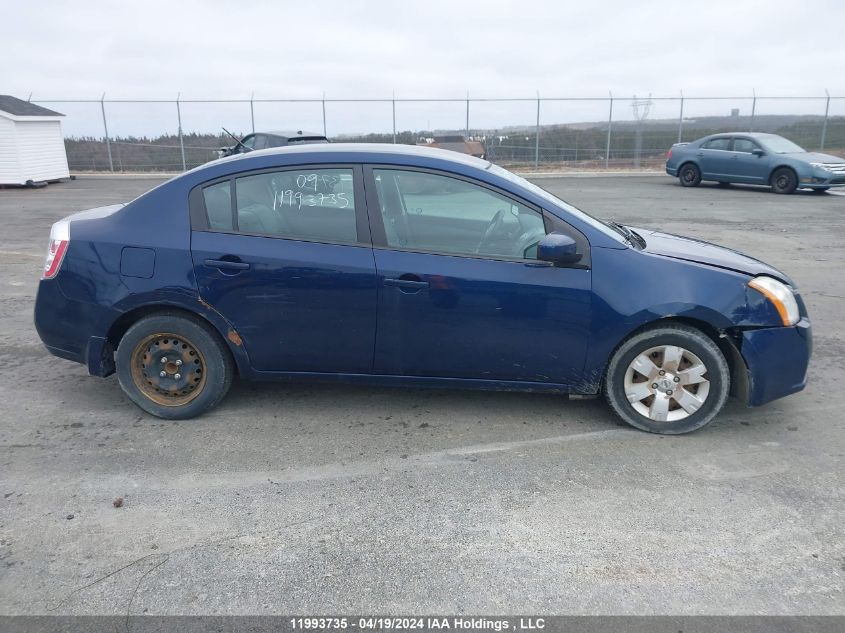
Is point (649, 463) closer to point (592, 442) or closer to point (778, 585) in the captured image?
point (592, 442)

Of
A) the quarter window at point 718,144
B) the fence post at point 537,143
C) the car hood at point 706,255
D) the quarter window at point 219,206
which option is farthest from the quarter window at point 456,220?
the fence post at point 537,143

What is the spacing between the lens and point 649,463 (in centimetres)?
382

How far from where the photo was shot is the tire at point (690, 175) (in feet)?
64.4

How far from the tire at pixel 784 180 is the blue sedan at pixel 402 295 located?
15209 millimetres

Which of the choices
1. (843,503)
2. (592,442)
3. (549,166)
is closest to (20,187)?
(549,166)

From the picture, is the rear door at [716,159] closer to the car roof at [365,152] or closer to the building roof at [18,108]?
the car roof at [365,152]

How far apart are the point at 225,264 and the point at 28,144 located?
1925cm

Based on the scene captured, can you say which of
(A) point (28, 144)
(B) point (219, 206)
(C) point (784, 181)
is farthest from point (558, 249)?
(A) point (28, 144)

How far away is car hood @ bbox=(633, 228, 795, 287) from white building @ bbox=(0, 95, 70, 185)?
19.7 metres

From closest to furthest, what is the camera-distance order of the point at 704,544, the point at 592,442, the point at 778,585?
the point at 778,585
the point at 704,544
the point at 592,442

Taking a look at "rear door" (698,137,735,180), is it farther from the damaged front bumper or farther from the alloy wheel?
the alloy wheel

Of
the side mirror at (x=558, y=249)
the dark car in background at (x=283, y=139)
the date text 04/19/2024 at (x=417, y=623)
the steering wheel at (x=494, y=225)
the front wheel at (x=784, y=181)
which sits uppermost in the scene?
the dark car in background at (x=283, y=139)

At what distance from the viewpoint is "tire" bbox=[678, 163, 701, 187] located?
19642 millimetres

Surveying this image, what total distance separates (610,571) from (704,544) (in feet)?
1.66
